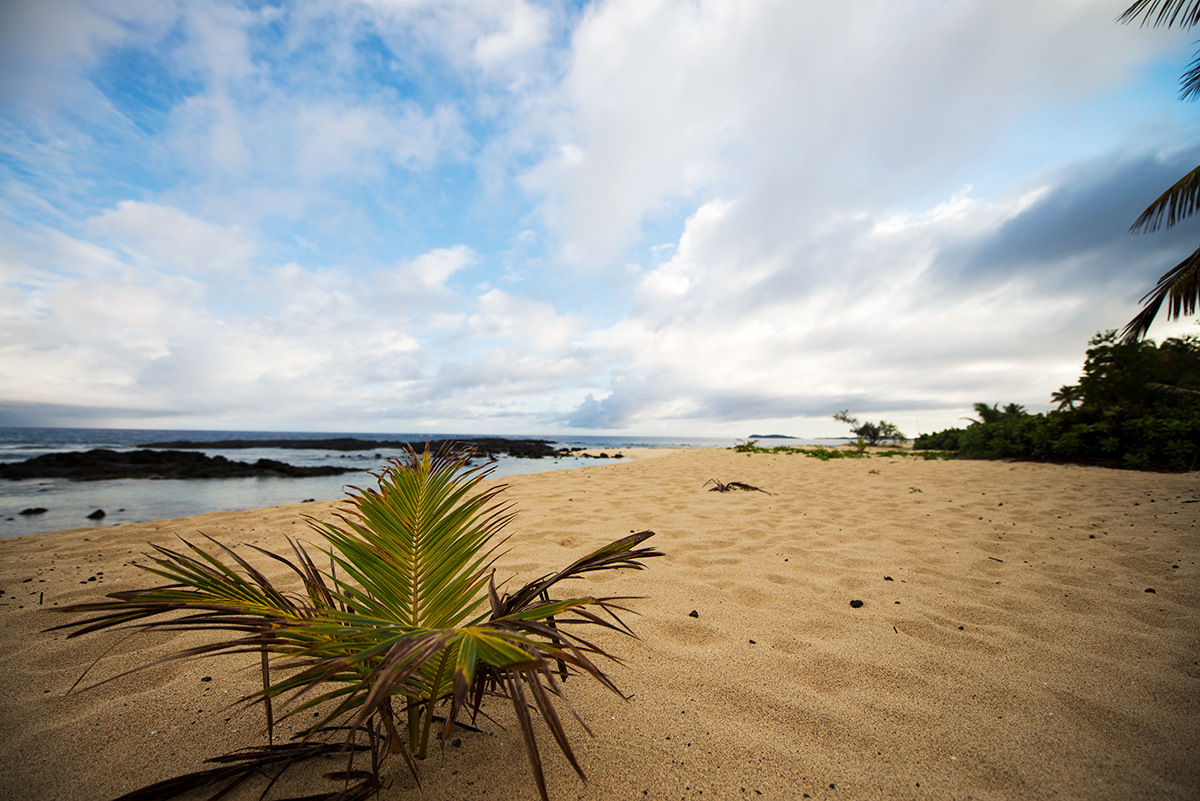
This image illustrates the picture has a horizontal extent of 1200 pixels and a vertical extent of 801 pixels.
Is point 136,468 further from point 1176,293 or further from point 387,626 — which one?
point 1176,293

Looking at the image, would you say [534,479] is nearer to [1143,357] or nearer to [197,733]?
[197,733]

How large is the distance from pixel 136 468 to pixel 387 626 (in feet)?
54.8

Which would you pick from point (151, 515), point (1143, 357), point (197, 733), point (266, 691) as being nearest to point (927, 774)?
point (266, 691)

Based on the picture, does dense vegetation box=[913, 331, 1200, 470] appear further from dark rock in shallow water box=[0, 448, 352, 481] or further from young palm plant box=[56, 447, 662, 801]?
dark rock in shallow water box=[0, 448, 352, 481]

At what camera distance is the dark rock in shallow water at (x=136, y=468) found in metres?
11.0

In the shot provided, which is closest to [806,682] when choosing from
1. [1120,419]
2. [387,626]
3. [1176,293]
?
[387,626]

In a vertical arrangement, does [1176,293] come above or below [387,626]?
above

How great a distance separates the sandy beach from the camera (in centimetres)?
138

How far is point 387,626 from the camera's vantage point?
1.01 meters

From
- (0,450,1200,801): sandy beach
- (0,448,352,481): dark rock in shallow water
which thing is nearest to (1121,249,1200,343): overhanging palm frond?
(0,450,1200,801): sandy beach

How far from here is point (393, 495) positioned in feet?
5.30

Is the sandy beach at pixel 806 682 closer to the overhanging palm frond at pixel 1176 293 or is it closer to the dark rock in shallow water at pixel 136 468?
the overhanging palm frond at pixel 1176 293

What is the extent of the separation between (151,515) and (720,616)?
894cm

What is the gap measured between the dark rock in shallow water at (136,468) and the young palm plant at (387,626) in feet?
45.6
